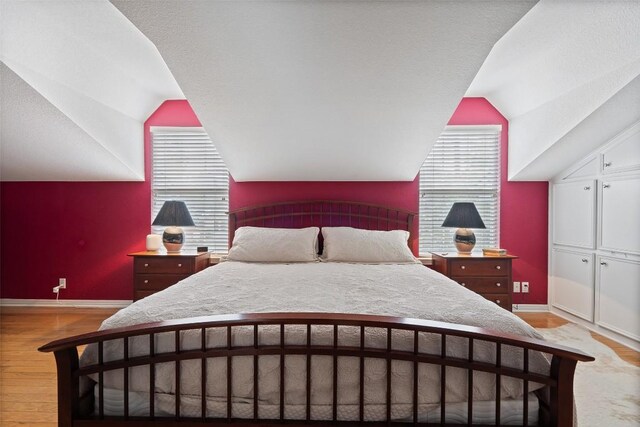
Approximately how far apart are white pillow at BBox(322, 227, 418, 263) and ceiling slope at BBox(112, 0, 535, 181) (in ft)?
2.70

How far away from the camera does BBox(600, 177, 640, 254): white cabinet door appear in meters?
2.49

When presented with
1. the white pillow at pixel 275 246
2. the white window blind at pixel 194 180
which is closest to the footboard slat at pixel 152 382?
the white pillow at pixel 275 246

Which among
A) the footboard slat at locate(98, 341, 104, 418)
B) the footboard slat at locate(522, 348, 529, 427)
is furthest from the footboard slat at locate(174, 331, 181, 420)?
the footboard slat at locate(522, 348, 529, 427)

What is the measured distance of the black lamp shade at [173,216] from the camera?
310cm

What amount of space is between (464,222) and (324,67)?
2006 millimetres

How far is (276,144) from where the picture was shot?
298cm

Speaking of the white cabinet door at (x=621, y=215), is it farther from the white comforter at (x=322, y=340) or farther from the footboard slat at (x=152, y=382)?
the footboard slat at (x=152, y=382)

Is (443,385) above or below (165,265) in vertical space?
below

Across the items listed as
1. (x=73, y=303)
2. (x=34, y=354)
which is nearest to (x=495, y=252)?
(x=34, y=354)

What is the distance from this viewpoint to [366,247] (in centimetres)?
285

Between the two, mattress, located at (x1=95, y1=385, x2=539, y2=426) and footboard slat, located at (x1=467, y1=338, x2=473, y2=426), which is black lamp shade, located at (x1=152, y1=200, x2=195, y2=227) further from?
footboard slat, located at (x1=467, y1=338, x2=473, y2=426)

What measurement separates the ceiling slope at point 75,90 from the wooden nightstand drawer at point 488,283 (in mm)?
3547

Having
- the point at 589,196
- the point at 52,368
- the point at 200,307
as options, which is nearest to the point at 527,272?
the point at 589,196

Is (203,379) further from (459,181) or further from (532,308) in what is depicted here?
(532,308)
